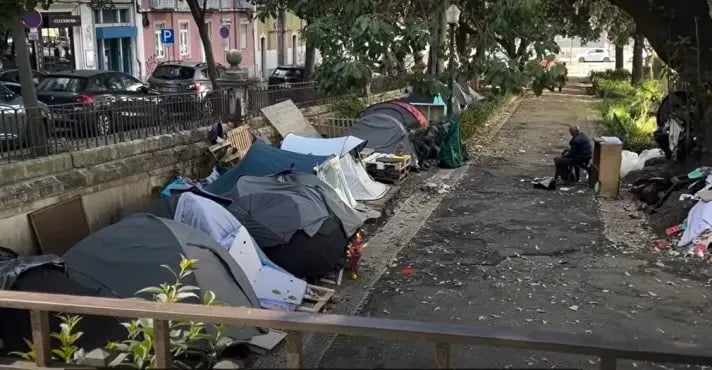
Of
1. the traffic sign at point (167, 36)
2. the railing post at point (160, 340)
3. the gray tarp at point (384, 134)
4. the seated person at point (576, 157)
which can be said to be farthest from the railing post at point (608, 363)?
the traffic sign at point (167, 36)

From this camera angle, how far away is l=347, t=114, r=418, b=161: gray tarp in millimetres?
15461

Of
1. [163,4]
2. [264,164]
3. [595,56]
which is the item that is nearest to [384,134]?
[264,164]

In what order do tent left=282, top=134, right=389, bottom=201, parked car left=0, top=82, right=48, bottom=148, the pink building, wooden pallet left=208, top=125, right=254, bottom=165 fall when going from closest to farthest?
1. parked car left=0, top=82, right=48, bottom=148
2. wooden pallet left=208, top=125, right=254, bottom=165
3. tent left=282, top=134, right=389, bottom=201
4. the pink building

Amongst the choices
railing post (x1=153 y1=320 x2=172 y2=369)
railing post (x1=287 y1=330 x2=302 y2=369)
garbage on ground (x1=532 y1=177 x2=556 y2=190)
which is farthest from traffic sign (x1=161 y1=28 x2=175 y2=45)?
railing post (x1=287 y1=330 x2=302 y2=369)

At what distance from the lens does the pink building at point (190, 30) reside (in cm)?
3238

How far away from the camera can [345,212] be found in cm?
934

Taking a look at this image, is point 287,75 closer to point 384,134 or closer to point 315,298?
point 384,134

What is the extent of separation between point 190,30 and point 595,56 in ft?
145

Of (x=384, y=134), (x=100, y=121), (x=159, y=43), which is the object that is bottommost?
(x=384, y=134)

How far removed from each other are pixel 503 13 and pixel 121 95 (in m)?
8.94

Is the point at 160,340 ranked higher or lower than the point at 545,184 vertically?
higher

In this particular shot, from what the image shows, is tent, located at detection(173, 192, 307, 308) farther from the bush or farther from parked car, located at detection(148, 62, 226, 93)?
parked car, located at detection(148, 62, 226, 93)

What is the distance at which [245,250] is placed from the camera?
786 centimetres

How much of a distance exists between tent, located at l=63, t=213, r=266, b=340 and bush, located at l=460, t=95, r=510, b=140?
12726mm
